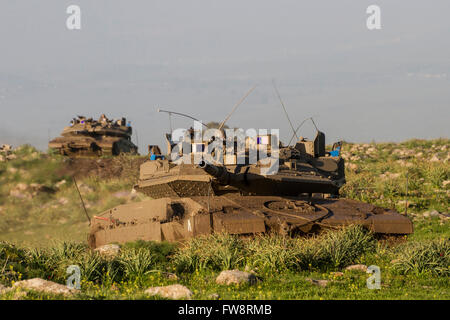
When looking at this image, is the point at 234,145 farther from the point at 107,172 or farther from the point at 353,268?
the point at 107,172

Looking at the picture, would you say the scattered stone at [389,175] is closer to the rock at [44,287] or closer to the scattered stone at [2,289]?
the rock at [44,287]

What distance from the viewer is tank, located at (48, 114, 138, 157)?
36.7 m

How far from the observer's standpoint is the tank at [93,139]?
36.7 metres

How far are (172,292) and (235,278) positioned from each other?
1.49 metres

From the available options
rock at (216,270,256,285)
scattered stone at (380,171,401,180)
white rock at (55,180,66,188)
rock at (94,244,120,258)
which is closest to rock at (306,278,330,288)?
rock at (216,270,256,285)

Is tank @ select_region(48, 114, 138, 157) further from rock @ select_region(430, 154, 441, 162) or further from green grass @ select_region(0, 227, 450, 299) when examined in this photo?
green grass @ select_region(0, 227, 450, 299)

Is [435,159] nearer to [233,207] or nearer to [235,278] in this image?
[233,207]

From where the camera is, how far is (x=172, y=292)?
9.42m

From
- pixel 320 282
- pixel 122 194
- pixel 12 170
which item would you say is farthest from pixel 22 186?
pixel 320 282

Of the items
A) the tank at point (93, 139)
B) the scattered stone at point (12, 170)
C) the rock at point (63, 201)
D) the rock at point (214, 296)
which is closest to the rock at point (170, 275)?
the rock at point (214, 296)

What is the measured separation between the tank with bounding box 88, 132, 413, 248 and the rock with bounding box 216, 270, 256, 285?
2.96 meters

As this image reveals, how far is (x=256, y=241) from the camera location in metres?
13.4

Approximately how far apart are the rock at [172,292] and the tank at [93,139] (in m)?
27.7
